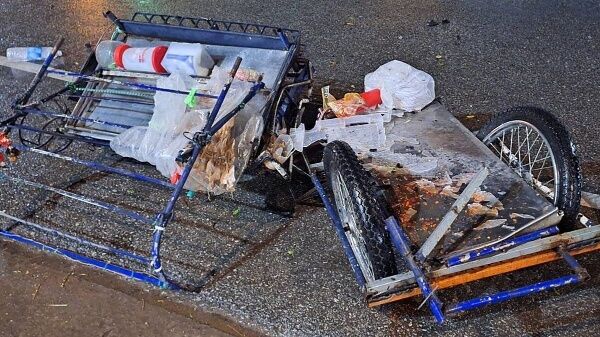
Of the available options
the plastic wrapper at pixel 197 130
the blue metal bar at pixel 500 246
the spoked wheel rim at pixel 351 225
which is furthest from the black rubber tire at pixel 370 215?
the plastic wrapper at pixel 197 130

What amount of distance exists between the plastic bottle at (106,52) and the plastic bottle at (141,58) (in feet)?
0.19

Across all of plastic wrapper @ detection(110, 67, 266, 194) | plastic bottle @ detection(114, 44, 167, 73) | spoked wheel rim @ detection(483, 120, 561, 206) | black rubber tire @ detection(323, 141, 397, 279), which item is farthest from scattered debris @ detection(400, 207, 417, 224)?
plastic bottle @ detection(114, 44, 167, 73)

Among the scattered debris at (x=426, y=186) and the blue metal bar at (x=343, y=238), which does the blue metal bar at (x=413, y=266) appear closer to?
the blue metal bar at (x=343, y=238)

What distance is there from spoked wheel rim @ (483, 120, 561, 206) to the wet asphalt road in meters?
0.31

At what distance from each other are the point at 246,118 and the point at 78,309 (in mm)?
1228

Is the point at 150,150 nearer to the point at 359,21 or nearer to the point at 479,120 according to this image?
the point at 479,120

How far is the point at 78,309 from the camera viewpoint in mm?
2834

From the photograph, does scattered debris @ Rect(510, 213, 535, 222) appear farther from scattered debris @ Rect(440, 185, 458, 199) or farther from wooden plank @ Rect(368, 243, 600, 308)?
scattered debris @ Rect(440, 185, 458, 199)

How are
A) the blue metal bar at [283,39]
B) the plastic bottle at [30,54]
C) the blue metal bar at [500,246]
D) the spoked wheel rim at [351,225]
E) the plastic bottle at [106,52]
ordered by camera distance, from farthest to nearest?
the plastic bottle at [30,54] < the plastic bottle at [106,52] < the blue metal bar at [283,39] < the spoked wheel rim at [351,225] < the blue metal bar at [500,246]

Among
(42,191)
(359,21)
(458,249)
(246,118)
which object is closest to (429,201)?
(458,249)

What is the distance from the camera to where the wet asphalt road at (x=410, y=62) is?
2719 millimetres

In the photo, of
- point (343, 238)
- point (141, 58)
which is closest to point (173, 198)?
point (343, 238)

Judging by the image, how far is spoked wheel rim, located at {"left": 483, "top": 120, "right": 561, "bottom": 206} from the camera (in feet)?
9.41

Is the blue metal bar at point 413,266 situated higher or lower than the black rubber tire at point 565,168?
lower
